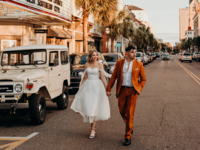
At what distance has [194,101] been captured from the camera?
10.5 m

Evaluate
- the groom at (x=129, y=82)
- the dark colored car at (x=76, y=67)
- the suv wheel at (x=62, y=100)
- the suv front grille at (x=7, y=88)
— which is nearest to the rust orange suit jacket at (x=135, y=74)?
the groom at (x=129, y=82)

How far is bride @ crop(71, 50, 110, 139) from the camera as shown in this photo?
19.5ft

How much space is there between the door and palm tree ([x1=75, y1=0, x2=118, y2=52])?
15.6 meters

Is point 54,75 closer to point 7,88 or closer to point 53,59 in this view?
point 53,59

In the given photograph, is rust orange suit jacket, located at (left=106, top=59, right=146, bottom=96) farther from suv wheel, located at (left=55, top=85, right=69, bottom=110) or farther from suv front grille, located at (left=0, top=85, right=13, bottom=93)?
suv wheel, located at (left=55, top=85, right=69, bottom=110)

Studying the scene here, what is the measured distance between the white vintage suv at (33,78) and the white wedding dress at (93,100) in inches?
53.0

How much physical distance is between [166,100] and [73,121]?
4491mm

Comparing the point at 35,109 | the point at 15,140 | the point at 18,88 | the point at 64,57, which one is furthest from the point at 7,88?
the point at 64,57

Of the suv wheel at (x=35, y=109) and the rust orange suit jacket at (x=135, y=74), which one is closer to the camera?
the rust orange suit jacket at (x=135, y=74)

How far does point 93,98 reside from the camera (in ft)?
19.6

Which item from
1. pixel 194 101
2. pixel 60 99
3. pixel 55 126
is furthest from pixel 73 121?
pixel 194 101

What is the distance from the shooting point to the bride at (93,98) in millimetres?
5930

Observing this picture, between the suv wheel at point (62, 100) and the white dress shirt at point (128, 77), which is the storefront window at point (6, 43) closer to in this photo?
the suv wheel at point (62, 100)

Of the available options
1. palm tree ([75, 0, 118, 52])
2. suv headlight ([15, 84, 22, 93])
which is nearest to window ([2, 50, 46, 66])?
suv headlight ([15, 84, 22, 93])
